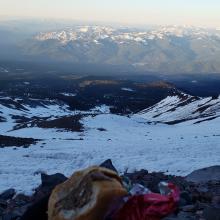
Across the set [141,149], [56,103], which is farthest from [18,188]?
[56,103]

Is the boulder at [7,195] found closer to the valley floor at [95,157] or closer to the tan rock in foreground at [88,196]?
the valley floor at [95,157]

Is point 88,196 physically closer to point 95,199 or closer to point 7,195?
point 95,199

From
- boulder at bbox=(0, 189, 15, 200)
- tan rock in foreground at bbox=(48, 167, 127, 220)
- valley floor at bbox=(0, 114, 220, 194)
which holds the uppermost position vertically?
valley floor at bbox=(0, 114, 220, 194)

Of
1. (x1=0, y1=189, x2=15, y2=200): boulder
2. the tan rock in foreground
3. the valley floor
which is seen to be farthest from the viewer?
the valley floor

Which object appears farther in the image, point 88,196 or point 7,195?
point 7,195

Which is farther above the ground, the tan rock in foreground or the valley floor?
the valley floor

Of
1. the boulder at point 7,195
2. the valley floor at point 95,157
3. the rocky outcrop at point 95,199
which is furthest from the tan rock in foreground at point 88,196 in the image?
Result: the valley floor at point 95,157

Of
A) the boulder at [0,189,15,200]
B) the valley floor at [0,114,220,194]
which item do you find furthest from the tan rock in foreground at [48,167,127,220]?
the valley floor at [0,114,220,194]

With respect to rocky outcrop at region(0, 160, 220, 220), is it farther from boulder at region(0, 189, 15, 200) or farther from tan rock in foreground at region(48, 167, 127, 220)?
boulder at region(0, 189, 15, 200)

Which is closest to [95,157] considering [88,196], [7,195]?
[7,195]
